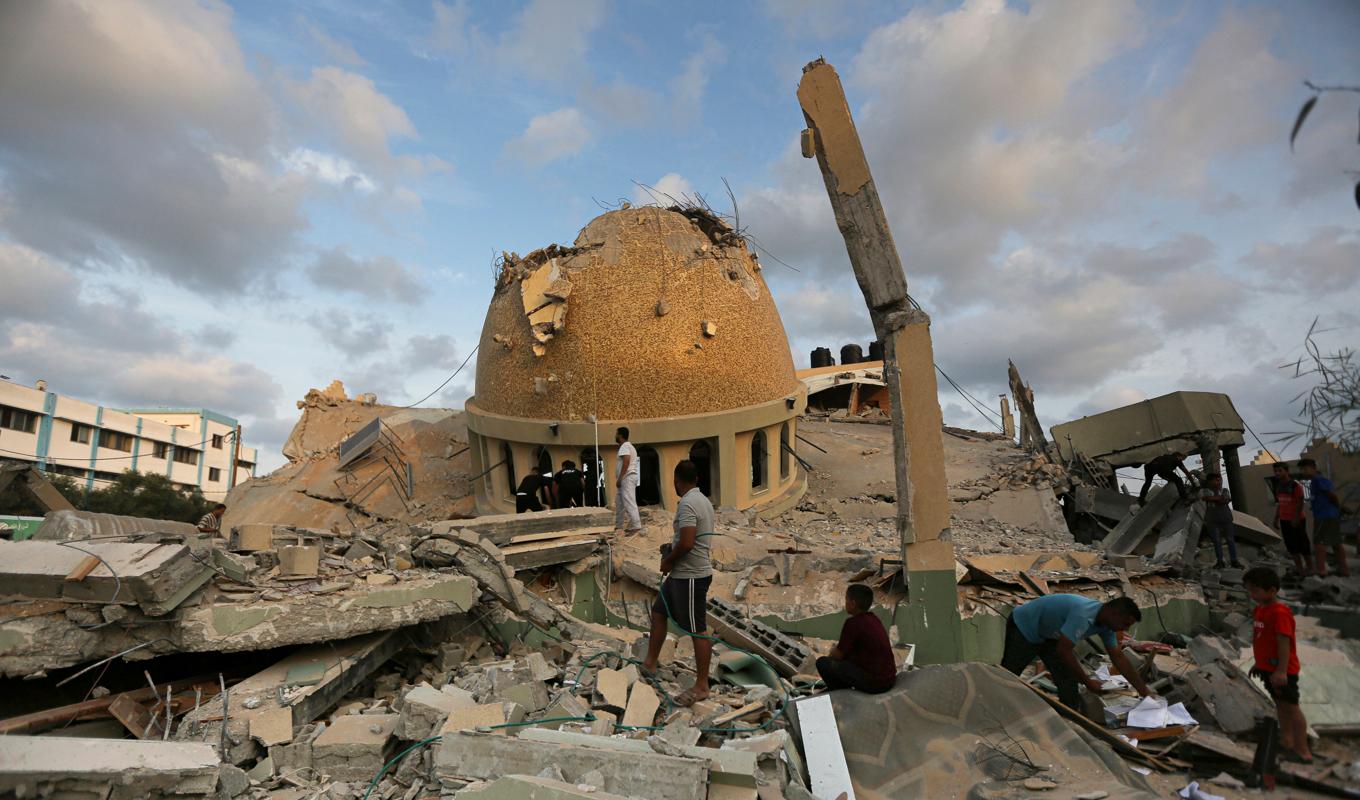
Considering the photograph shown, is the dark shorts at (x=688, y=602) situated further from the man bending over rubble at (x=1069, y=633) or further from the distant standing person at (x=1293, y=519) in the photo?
the distant standing person at (x=1293, y=519)

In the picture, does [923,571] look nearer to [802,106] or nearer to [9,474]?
[802,106]

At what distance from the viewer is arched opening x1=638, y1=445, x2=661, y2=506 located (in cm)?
1362

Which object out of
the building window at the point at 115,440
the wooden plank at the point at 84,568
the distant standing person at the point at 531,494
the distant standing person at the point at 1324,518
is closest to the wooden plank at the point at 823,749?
the distant standing person at the point at 1324,518

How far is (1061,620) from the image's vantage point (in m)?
5.56

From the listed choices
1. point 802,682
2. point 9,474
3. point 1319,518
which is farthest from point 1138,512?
point 9,474

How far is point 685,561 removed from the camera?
5531mm

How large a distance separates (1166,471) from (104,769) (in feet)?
49.8

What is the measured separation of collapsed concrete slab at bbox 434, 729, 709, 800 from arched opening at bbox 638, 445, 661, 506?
919 cm

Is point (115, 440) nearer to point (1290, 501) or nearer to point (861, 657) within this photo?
point (861, 657)

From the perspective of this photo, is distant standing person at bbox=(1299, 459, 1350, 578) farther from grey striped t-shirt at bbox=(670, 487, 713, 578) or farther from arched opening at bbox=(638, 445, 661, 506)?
arched opening at bbox=(638, 445, 661, 506)

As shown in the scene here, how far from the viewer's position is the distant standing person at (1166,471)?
12309 mm

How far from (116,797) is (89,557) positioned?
2.10 metres

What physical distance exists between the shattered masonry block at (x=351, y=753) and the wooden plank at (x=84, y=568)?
221cm

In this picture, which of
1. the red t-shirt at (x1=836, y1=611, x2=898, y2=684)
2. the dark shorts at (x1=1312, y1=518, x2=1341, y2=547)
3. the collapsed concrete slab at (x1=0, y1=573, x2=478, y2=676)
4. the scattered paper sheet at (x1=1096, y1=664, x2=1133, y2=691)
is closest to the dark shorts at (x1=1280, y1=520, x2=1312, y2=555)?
the dark shorts at (x1=1312, y1=518, x2=1341, y2=547)
